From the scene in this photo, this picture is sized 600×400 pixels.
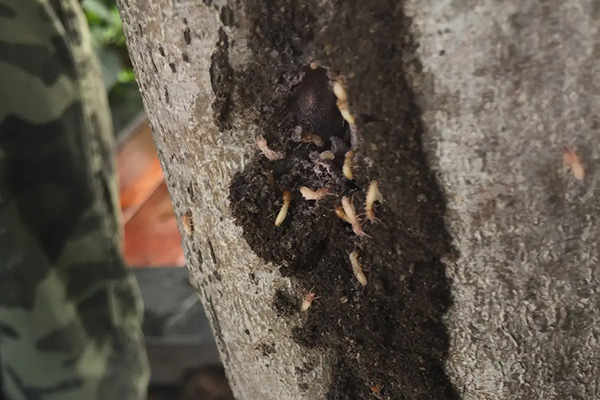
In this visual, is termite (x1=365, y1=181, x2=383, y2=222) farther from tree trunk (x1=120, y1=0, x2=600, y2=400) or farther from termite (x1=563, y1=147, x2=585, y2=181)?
termite (x1=563, y1=147, x2=585, y2=181)

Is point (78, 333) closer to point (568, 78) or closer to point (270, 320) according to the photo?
point (270, 320)

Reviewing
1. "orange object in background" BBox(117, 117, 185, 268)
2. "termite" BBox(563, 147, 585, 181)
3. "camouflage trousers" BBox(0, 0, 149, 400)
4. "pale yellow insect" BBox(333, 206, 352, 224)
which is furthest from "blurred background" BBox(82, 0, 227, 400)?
"termite" BBox(563, 147, 585, 181)

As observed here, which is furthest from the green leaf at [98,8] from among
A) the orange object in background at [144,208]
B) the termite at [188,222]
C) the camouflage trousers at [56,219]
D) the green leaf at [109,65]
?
the termite at [188,222]

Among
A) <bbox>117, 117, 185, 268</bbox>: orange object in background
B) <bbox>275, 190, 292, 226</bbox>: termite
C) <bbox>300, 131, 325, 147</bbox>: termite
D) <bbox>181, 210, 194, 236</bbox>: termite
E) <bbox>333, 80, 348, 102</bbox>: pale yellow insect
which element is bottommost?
<bbox>117, 117, 185, 268</bbox>: orange object in background

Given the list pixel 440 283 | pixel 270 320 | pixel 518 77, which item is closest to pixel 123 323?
pixel 270 320

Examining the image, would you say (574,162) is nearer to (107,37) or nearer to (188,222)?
(188,222)

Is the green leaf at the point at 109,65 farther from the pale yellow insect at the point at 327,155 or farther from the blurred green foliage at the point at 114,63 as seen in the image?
the pale yellow insect at the point at 327,155

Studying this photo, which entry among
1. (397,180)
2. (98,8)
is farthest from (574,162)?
(98,8)
